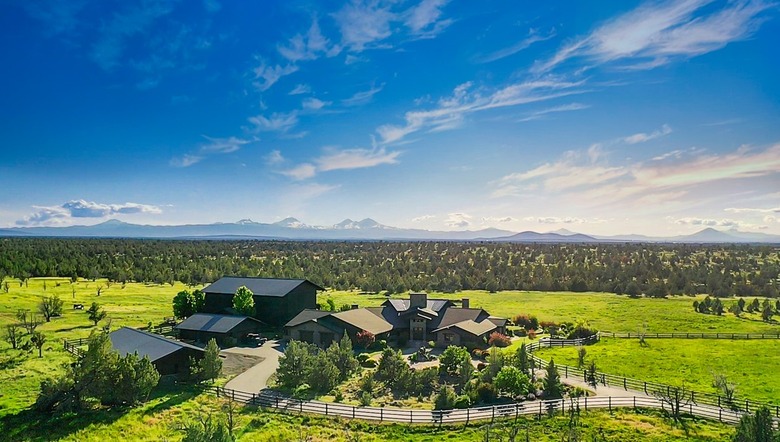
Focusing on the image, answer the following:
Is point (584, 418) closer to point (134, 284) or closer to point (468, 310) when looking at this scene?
point (468, 310)

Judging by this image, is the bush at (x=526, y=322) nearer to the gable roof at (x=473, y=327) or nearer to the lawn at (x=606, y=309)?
the lawn at (x=606, y=309)

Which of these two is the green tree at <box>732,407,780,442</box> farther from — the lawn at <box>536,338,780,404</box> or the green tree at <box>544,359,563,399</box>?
the lawn at <box>536,338,780,404</box>

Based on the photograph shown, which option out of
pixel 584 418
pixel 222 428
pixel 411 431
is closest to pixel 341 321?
pixel 411 431

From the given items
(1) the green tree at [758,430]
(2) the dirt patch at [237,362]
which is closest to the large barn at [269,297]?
(2) the dirt patch at [237,362]

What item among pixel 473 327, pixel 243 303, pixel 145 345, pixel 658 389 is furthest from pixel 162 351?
pixel 658 389

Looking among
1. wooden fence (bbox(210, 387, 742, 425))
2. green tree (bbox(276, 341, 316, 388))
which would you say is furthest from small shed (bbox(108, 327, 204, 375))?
green tree (bbox(276, 341, 316, 388))
